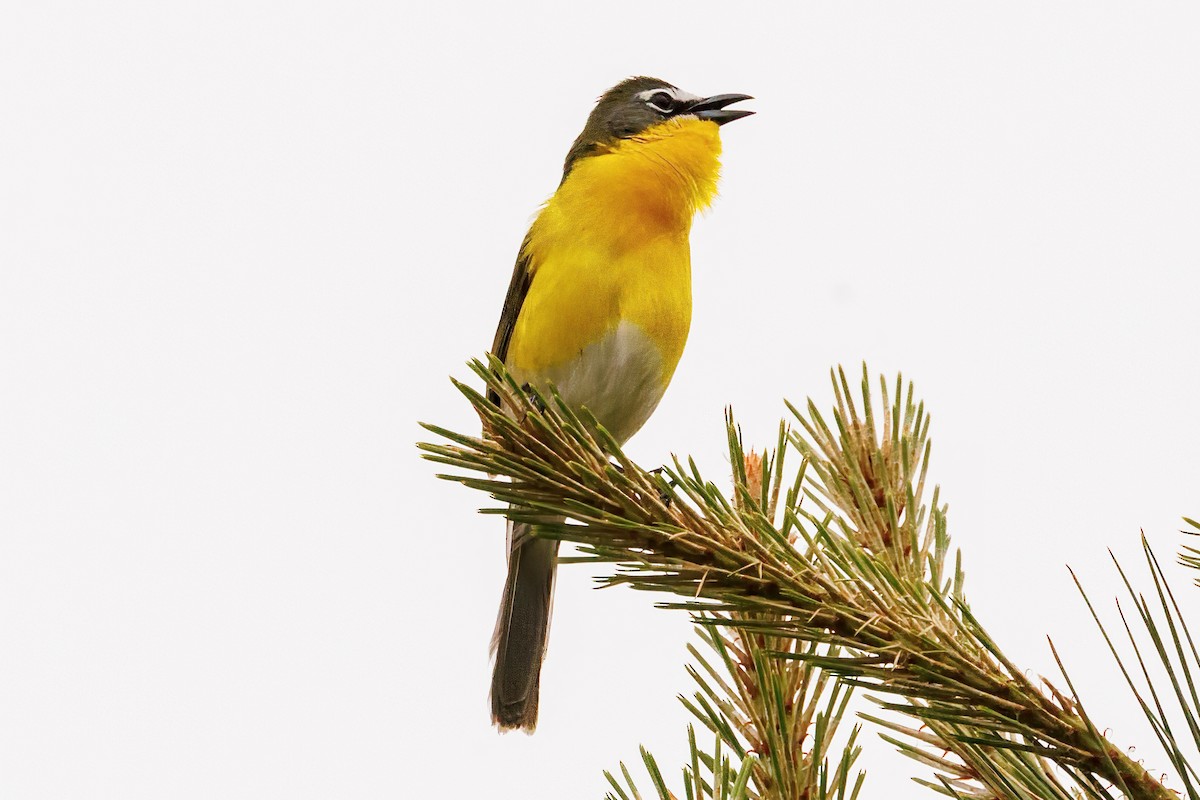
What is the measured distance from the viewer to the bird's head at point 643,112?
283 inches

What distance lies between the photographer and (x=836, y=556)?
7.76 feet

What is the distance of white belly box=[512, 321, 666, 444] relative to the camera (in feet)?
19.2

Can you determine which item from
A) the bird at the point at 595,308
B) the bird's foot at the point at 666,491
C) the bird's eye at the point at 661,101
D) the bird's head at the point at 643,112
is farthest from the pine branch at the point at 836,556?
the bird's eye at the point at 661,101

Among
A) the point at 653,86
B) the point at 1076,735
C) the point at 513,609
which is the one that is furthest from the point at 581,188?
the point at 1076,735

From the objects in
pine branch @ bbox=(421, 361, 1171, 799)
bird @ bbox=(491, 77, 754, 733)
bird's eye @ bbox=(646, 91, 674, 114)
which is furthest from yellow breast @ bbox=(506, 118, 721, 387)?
pine branch @ bbox=(421, 361, 1171, 799)

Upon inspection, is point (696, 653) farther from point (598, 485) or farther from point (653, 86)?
point (653, 86)

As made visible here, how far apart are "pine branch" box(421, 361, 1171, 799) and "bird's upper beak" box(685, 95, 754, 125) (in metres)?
4.46

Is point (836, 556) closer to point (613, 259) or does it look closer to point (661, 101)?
point (613, 259)

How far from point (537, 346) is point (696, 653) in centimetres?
316

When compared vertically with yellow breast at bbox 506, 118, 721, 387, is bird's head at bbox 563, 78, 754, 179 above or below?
above

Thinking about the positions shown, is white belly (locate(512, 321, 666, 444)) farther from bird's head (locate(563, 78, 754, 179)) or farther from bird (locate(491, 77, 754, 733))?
bird's head (locate(563, 78, 754, 179))

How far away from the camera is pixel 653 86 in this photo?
25.4 ft

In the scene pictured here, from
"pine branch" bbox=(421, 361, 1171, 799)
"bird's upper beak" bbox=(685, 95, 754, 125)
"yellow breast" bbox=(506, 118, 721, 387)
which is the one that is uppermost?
"bird's upper beak" bbox=(685, 95, 754, 125)

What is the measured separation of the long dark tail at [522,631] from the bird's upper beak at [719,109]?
2803mm
